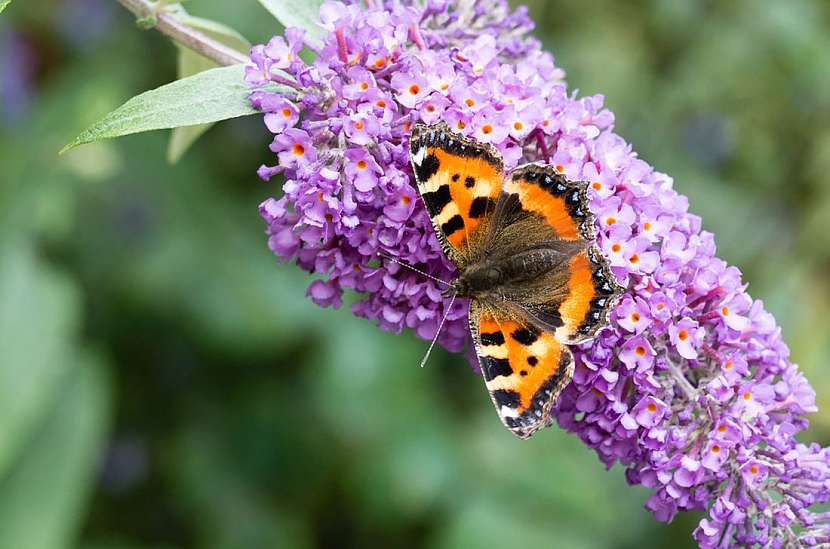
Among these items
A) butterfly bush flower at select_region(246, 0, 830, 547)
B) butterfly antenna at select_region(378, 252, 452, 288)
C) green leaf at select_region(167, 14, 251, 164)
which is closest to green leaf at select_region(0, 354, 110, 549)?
green leaf at select_region(167, 14, 251, 164)

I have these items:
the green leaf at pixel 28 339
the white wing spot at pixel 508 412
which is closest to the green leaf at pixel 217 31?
the white wing spot at pixel 508 412

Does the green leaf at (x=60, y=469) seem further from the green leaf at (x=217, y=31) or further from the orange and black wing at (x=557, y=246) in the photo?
the orange and black wing at (x=557, y=246)

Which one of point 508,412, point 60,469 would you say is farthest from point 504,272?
point 60,469

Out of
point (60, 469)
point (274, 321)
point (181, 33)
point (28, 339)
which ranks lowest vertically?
point (60, 469)

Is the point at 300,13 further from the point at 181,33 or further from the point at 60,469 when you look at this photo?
the point at 60,469

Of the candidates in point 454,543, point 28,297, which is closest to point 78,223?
point 28,297

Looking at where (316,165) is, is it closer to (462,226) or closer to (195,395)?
(462,226)
